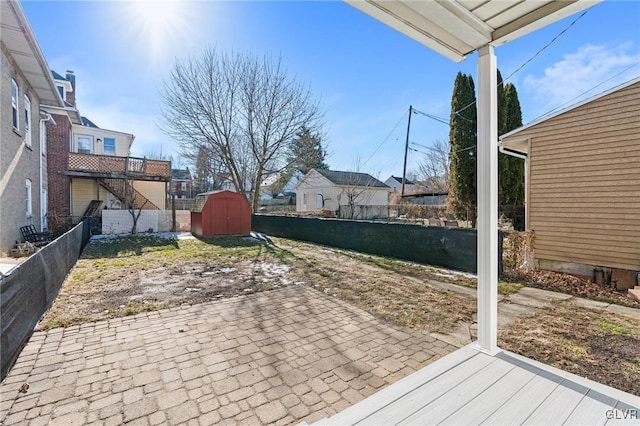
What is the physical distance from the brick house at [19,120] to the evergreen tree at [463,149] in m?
14.3

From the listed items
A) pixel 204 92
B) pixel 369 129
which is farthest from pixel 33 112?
pixel 369 129

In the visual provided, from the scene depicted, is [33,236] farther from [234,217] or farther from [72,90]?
[72,90]

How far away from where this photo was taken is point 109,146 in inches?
720

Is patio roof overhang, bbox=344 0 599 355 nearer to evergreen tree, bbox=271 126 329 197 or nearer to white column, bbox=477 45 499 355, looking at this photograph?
white column, bbox=477 45 499 355

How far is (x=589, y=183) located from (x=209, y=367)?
7981 millimetres

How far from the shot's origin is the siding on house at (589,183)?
587cm

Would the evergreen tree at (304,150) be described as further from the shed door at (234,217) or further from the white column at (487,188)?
the white column at (487,188)

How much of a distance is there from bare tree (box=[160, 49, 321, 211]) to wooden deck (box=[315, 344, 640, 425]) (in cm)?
1560

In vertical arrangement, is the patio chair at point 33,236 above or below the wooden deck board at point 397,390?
above

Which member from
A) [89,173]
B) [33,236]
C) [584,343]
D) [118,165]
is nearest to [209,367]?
[584,343]

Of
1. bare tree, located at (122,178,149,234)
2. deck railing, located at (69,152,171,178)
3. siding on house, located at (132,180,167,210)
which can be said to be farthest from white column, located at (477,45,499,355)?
siding on house, located at (132,180,167,210)

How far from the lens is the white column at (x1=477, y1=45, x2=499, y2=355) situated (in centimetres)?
234

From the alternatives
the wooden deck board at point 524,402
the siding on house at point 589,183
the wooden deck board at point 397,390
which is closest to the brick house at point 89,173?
the wooden deck board at point 397,390

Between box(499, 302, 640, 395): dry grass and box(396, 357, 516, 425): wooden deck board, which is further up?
box(396, 357, 516, 425): wooden deck board
